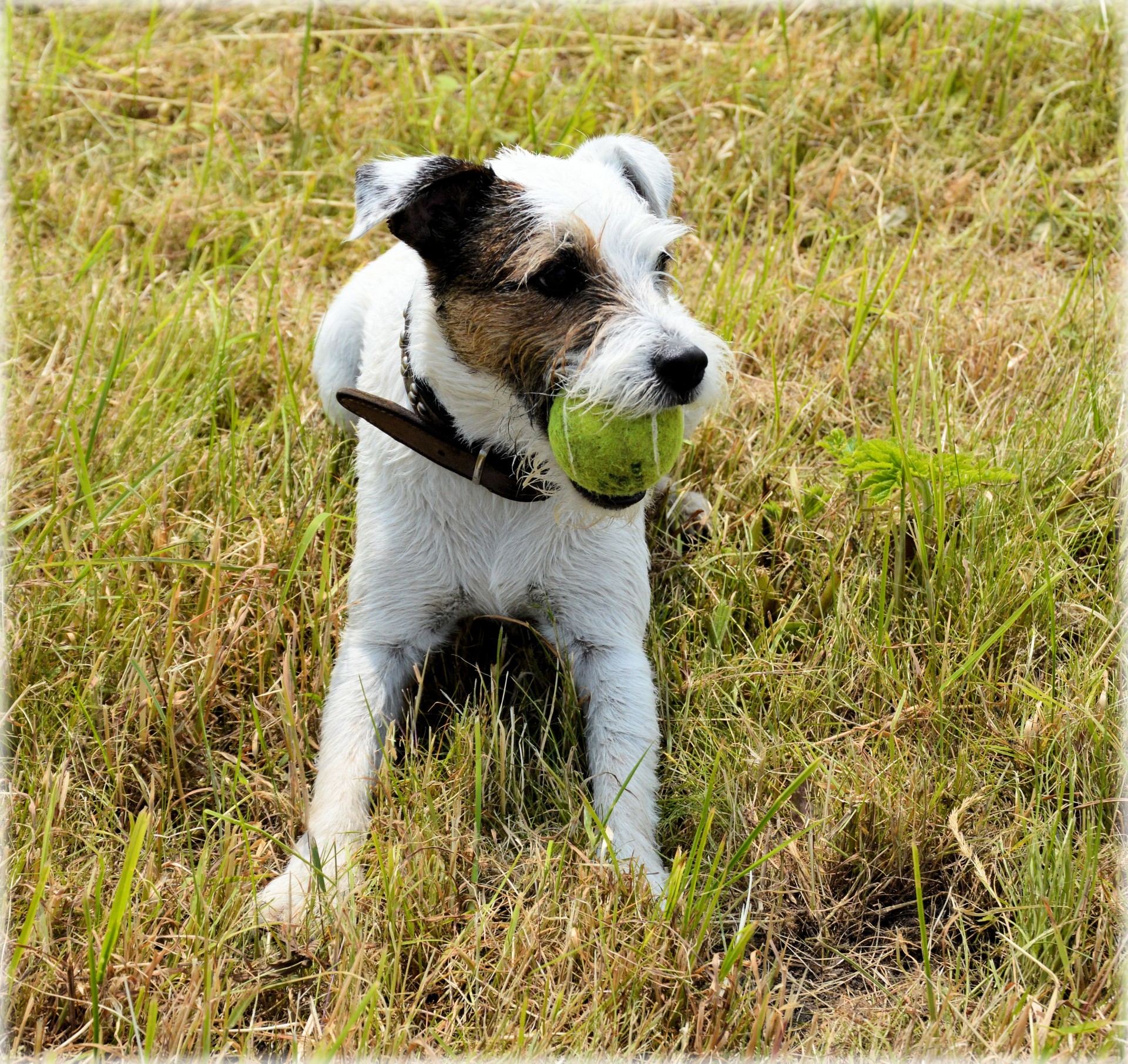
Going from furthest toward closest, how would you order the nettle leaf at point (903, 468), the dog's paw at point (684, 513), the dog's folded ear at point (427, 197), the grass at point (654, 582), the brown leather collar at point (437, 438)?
the dog's paw at point (684, 513) → the nettle leaf at point (903, 468) → the brown leather collar at point (437, 438) → the dog's folded ear at point (427, 197) → the grass at point (654, 582)

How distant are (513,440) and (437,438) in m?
0.21

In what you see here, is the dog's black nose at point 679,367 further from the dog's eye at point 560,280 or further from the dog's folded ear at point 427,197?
the dog's folded ear at point 427,197

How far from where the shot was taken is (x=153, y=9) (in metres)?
5.86

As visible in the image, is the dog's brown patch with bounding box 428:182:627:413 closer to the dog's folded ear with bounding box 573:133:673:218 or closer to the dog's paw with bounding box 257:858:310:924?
the dog's folded ear with bounding box 573:133:673:218

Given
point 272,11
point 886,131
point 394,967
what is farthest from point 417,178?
point 272,11

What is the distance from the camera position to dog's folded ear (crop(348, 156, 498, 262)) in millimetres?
2928

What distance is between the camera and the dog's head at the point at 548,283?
269cm

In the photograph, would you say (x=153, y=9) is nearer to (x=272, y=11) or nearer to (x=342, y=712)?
(x=272, y=11)

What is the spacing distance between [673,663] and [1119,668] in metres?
1.20

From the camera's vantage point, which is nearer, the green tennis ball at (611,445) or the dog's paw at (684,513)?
the green tennis ball at (611,445)

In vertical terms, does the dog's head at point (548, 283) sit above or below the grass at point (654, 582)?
above

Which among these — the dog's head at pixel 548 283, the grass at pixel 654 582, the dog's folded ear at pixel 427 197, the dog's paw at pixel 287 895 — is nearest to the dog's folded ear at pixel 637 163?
the dog's head at pixel 548 283

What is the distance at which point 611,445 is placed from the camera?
8.93 feet

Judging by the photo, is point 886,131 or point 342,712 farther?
point 886,131
